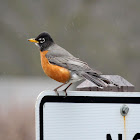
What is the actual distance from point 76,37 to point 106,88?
33.6 ft

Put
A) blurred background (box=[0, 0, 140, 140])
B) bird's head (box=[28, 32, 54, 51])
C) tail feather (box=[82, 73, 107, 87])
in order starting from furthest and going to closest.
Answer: blurred background (box=[0, 0, 140, 140]) < bird's head (box=[28, 32, 54, 51]) < tail feather (box=[82, 73, 107, 87])

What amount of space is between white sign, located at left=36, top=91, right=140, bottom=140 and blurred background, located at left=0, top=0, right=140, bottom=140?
760 cm

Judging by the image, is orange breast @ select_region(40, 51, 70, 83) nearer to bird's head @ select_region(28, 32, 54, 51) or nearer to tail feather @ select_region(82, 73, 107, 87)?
tail feather @ select_region(82, 73, 107, 87)

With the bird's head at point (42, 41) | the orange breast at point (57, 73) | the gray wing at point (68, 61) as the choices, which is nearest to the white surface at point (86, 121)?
the gray wing at point (68, 61)

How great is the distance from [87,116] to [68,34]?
35.0 ft

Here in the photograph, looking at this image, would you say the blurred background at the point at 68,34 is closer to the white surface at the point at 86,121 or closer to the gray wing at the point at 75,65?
the gray wing at the point at 75,65

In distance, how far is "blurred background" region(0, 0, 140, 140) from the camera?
11.3 m

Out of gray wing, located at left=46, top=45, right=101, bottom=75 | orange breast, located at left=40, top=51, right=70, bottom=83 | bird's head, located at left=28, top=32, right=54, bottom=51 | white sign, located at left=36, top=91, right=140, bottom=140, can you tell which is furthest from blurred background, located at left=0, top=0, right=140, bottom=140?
white sign, located at left=36, top=91, right=140, bottom=140

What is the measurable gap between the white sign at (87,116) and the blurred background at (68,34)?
7.60m

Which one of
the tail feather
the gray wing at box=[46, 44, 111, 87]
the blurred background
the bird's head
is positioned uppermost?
the bird's head

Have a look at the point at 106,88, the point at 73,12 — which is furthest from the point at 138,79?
the point at 106,88

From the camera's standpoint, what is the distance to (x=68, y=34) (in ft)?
42.7

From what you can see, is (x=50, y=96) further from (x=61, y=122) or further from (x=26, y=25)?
(x=26, y=25)

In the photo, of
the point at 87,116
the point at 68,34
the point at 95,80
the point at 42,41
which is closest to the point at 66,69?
the point at 95,80
